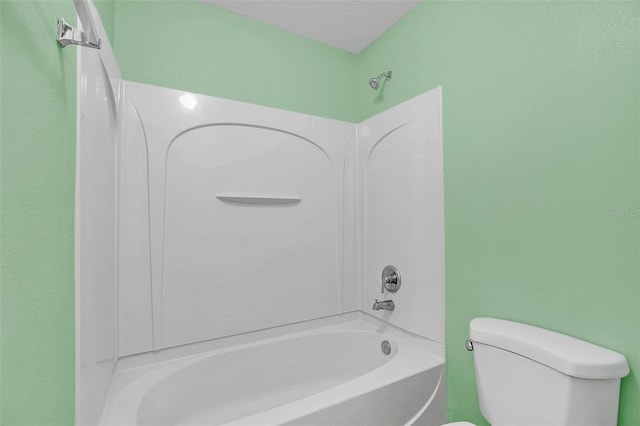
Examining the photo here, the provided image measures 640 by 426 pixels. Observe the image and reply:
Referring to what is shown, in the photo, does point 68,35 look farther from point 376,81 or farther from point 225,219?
point 376,81

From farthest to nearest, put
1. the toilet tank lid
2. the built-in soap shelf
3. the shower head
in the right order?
the shower head → the built-in soap shelf → the toilet tank lid

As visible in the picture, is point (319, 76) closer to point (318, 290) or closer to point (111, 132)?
point (111, 132)

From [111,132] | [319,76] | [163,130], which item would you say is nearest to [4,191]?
[111,132]

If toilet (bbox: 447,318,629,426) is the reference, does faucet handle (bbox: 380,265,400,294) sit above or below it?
above

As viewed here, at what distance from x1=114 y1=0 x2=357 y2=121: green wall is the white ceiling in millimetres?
58

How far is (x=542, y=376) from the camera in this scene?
960 mm

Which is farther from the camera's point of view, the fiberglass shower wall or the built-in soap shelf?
the built-in soap shelf

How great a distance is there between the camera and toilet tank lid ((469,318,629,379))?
2.86ft

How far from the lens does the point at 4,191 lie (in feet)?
1.50

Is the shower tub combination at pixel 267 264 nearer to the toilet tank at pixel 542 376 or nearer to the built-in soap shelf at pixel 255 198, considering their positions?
the built-in soap shelf at pixel 255 198

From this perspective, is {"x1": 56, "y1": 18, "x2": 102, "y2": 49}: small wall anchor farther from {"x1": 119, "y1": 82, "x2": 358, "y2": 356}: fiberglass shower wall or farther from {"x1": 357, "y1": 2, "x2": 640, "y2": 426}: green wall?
{"x1": 357, "y1": 2, "x2": 640, "y2": 426}: green wall

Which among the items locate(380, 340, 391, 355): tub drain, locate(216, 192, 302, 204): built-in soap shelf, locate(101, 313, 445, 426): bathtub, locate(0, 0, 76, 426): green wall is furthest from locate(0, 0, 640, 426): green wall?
locate(216, 192, 302, 204): built-in soap shelf

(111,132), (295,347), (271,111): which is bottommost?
(295,347)

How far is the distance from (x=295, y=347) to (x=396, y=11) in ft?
6.87
